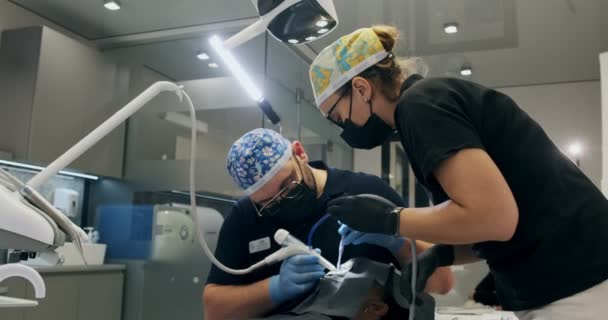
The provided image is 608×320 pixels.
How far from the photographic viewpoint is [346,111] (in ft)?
4.34

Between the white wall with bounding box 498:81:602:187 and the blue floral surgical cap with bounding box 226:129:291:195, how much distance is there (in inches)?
84.6

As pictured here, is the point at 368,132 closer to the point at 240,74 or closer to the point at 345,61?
the point at 345,61

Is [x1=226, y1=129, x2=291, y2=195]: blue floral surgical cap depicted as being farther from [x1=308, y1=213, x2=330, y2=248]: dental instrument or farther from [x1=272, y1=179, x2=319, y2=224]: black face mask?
[x1=308, y1=213, x2=330, y2=248]: dental instrument

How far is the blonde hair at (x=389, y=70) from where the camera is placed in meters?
1.26

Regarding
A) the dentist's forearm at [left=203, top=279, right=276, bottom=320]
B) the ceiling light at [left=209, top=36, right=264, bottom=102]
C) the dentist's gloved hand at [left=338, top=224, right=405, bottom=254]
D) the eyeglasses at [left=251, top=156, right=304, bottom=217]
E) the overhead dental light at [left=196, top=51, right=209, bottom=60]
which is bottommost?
the dentist's forearm at [left=203, top=279, right=276, bottom=320]

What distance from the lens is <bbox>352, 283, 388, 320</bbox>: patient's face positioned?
1305 millimetres

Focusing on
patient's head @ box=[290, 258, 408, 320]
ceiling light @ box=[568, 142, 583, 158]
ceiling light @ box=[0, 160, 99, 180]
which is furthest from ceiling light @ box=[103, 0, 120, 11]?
ceiling light @ box=[568, 142, 583, 158]

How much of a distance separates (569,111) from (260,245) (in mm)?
2635

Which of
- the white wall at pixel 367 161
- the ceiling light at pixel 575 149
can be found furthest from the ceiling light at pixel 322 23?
the white wall at pixel 367 161

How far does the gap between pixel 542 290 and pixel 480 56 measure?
2755 mm

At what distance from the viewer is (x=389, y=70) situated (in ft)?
4.25

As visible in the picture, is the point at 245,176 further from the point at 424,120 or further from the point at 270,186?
the point at 424,120

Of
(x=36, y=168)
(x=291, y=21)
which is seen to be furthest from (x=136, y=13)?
(x=291, y=21)

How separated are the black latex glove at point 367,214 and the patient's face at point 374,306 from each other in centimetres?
27
